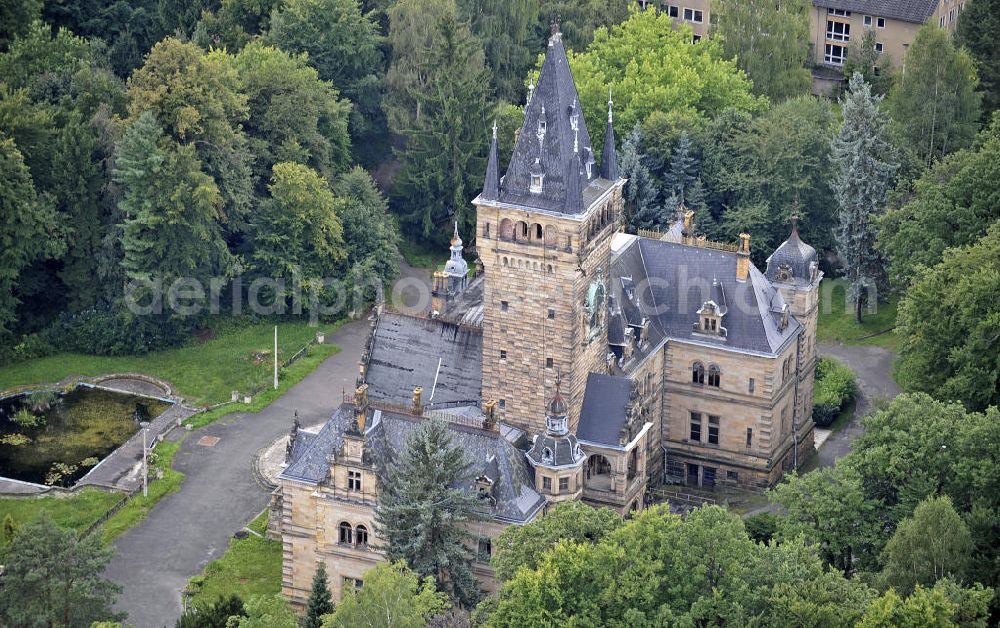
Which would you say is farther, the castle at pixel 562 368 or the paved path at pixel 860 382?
the paved path at pixel 860 382

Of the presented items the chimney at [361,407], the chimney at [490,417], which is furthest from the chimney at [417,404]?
the chimney at [490,417]

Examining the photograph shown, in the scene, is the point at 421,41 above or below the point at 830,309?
above

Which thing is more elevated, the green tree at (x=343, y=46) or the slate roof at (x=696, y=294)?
the green tree at (x=343, y=46)

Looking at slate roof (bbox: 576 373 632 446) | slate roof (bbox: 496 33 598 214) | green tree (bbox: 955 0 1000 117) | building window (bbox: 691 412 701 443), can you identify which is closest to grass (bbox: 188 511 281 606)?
slate roof (bbox: 576 373 632 446)

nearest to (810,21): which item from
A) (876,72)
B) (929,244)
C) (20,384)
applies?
(876,72)

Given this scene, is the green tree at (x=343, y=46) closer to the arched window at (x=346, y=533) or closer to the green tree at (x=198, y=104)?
the green tree at (x=198, y=104)

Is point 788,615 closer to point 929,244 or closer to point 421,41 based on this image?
point 929,244

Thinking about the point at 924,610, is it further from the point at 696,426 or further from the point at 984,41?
the point at 984,41
